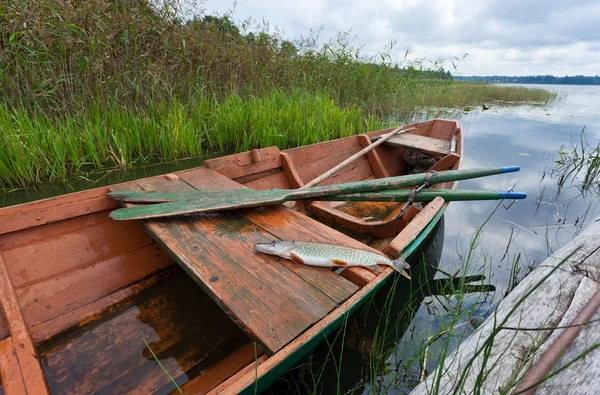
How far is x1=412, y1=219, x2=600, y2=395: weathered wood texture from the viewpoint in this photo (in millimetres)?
1080

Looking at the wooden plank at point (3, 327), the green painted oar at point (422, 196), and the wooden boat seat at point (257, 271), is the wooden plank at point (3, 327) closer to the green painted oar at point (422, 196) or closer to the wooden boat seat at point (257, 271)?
the wooden boat seat at point (257, 271)

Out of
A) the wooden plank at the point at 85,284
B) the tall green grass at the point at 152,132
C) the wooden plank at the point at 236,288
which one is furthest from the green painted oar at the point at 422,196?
the tall green grass at the point at 152,132

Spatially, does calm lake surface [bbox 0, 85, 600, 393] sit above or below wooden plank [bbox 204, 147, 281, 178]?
below

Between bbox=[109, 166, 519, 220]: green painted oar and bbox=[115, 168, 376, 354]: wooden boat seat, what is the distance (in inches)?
3.0

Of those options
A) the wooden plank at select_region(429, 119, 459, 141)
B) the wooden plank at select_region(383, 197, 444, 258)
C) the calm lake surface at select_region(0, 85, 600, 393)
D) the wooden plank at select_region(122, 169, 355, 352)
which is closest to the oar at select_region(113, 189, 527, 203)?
the wooden plank at select_region(383, 197, 444, 258)

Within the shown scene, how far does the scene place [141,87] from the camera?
188 inches

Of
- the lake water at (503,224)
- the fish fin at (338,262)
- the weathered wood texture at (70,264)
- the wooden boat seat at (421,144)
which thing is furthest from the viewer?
the wooden boat seat at (421,144)

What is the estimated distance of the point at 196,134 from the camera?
472 centimetres

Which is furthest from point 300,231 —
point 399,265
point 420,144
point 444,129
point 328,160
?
point 444,129

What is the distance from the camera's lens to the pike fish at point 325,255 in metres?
1.72

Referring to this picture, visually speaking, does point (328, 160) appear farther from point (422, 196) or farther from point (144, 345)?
point (144, 345)

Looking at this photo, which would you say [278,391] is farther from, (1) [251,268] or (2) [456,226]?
(2) [456,226]

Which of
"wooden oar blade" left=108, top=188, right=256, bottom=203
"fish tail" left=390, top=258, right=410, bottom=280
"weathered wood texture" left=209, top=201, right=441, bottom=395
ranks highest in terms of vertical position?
"wooden oar blade" left=108, top=188, right=256, bottom=203

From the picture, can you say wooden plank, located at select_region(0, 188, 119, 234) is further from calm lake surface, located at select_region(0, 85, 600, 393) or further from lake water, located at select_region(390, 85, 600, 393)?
lake water, located at select_region(390, 85, 600, 393)
